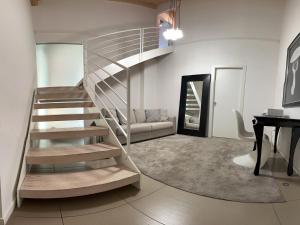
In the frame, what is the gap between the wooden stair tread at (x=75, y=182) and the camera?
180 centimetres

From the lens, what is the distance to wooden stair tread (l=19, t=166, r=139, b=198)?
1.80 meters

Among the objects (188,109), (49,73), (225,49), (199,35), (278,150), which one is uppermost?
(199,35)

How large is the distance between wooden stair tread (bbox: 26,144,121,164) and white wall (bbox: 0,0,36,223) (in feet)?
0.58

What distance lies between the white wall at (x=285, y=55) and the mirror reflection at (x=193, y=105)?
1.81 metres

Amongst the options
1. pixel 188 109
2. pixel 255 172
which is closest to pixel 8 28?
pixel 255 172

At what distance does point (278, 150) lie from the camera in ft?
13.3

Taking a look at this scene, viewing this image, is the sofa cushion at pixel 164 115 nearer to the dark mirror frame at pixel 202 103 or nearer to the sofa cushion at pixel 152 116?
the sofa cushion at pixel 152 116

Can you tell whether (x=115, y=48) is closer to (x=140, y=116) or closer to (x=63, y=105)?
(x=140, y=116)

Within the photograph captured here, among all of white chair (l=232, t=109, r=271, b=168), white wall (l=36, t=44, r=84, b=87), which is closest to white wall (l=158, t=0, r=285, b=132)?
white chair (l=232, t=109, r=271, b=168)

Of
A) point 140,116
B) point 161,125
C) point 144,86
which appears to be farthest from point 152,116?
point 144,86

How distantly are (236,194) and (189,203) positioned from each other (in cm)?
56

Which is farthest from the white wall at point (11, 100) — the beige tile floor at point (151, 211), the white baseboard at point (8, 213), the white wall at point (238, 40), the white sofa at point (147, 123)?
the white wall at point (238, 40)

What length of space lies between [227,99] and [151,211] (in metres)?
4.15

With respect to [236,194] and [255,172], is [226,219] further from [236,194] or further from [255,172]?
[255,172]
